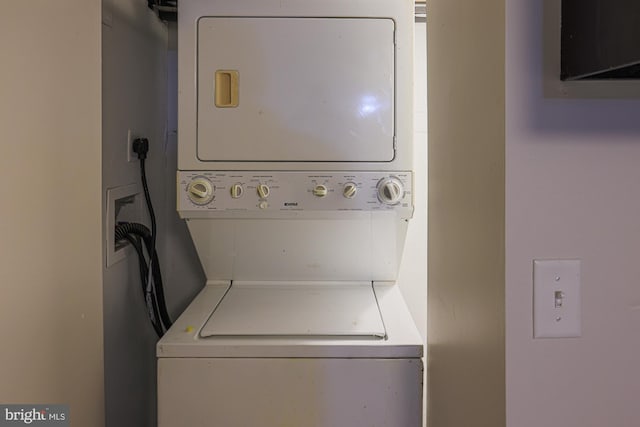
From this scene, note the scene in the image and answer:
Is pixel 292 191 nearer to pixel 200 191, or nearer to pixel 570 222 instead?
pixel 200 191

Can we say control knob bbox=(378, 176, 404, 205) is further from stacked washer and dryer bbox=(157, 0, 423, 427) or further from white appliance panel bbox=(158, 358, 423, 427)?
white appliance panel bbox=(158, 358, 423, 427)

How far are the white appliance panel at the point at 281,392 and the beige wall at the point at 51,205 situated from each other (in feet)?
0.78

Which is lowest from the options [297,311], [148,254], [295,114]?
[297,311]

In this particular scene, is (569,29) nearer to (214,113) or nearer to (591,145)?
(591,145)

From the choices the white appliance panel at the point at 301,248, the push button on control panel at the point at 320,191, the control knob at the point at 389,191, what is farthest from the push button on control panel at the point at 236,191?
the control knob at the point at 389,191

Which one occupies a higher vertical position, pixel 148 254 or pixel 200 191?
pixel 200 191

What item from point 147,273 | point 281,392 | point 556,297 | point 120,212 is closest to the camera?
point 556,297

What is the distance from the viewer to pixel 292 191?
6.28ft

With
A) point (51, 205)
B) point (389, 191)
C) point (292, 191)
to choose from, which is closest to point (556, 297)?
point (51, 205)

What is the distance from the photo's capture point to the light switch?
90cm

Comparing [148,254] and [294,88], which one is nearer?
[294,88]

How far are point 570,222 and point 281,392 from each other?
3.17 ft

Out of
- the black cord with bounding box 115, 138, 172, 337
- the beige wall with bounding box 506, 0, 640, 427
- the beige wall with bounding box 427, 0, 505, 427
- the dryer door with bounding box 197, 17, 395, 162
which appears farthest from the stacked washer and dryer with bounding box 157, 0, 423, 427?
the beige wall with bounding box 506, 0, 640, 427

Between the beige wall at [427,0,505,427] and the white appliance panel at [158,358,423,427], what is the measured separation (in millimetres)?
196
